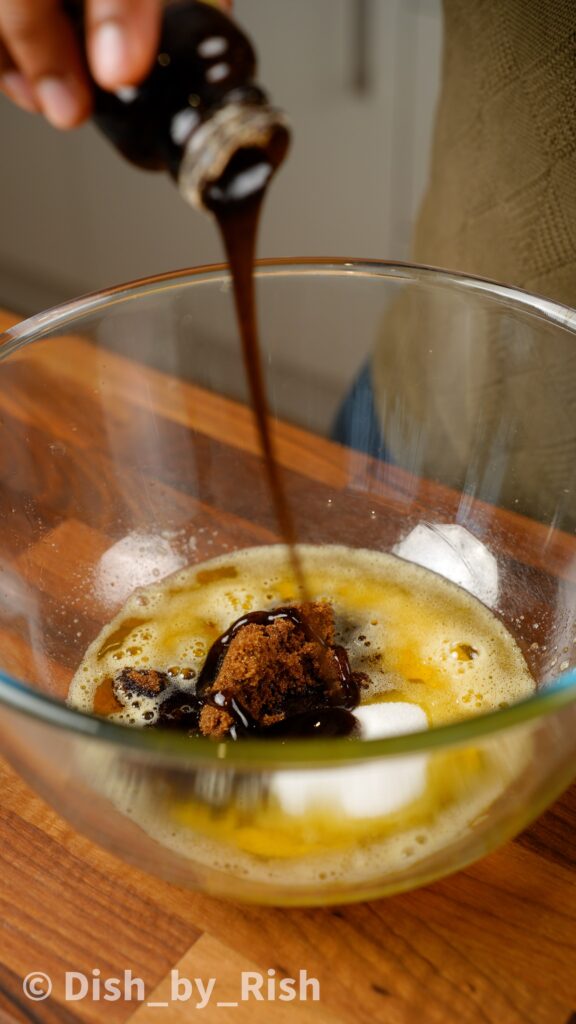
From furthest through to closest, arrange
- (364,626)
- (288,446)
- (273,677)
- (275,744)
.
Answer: (288,446), (364,626), (273,677), (275,744)

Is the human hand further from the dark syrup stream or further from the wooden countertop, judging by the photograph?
the wooden countertop

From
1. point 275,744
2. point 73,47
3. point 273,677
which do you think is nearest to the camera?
point 275,744

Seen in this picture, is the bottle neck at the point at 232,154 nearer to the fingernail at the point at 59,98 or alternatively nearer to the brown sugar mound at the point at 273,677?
the fingernail at the point at 59,98

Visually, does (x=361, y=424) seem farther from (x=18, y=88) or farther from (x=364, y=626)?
(x=18, y=88)

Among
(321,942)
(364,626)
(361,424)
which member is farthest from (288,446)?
(321,942)

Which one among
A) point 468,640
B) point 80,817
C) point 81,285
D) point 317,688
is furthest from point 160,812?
point 81,285

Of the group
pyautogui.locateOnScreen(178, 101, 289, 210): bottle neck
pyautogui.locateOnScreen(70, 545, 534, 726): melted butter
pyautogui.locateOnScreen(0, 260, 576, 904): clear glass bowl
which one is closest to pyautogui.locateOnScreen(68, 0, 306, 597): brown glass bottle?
pyautogui.locateOnScreen(178, 101, 289, 210): bottle neck

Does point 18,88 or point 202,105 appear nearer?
point 202,105
